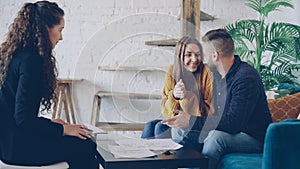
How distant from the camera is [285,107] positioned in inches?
85.7

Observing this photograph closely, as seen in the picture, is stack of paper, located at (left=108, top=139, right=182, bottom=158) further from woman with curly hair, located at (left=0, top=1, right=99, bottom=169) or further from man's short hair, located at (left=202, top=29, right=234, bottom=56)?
man's short hair, located at (left=202, top=29, right=234, bottom=56)

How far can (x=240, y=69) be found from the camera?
1.96m

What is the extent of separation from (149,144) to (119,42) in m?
0.56

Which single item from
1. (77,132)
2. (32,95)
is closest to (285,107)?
(77,132)

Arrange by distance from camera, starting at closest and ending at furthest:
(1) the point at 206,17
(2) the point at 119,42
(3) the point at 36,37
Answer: (3) the point at 36,37
(2) the point at 119,42
(1) the point at 206,17

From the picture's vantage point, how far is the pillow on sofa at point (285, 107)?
215cm

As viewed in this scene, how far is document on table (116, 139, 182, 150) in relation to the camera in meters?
1.73

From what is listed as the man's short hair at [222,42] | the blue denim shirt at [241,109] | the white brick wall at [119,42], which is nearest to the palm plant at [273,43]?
the white brick wall at [119,42]

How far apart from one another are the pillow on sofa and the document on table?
726mm

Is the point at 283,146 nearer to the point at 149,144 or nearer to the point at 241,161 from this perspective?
the point at 241,161

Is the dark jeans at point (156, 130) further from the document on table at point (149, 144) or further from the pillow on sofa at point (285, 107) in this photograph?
the pillow on sofa at point (285, 107)

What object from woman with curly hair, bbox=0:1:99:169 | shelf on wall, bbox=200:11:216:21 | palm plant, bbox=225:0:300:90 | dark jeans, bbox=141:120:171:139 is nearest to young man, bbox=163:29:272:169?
dark jeans, bbox=141:120:171:139

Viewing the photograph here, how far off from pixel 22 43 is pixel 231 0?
2524 mm

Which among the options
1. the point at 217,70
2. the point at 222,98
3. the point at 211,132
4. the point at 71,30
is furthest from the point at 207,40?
the point at 71,30
